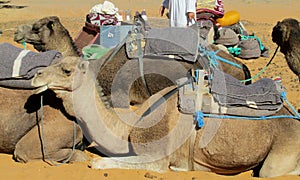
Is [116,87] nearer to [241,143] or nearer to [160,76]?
[160,76]

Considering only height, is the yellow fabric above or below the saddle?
above

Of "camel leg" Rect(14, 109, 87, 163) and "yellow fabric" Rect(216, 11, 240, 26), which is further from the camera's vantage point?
"yellow fabric" Rect(216, 11, 240, 26)

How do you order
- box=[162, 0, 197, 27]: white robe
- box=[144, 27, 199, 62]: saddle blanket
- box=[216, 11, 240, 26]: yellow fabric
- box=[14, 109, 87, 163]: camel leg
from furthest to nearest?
box=[216, 11, 240, 26]: yellow fabric → box=[162, 0, 197, 27]: white robe → box=[144, 27, 199, 62]: saddle blanket → box=[14, 109, 87, 163]: camel leg

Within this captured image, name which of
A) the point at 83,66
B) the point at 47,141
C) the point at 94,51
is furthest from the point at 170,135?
the point at 94,51

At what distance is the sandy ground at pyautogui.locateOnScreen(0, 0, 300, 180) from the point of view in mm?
5098

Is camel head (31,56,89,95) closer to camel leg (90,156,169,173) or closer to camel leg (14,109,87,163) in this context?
camel leg (14,109,87,163)

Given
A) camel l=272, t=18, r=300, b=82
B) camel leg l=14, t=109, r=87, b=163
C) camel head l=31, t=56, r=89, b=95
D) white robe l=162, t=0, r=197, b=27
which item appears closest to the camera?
camel head l=31, t=56, r=89, b=95

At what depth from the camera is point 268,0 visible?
31.7 metres

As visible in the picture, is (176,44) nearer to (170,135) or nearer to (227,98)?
(227,98)

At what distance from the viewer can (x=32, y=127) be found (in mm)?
5500

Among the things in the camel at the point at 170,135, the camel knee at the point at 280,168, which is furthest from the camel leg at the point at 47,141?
the camel knee at the point at 280,168

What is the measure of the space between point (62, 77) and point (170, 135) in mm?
1243

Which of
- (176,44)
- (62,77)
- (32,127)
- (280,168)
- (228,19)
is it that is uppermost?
(228,19)

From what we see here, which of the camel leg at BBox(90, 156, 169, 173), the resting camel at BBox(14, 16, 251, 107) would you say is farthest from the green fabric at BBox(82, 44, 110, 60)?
the camel leg at BBox(90, 156, 169, 173)
